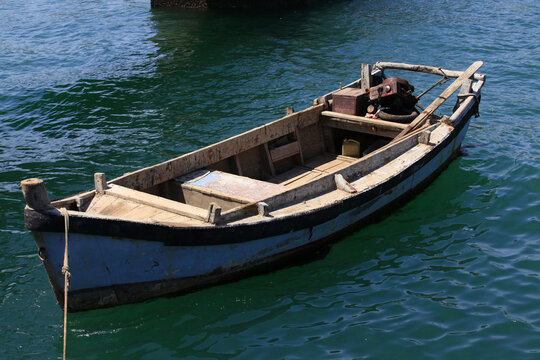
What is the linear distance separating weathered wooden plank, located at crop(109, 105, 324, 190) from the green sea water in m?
1.88

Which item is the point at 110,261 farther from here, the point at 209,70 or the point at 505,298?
the point at 209,70

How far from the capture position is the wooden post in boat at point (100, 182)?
7750mm

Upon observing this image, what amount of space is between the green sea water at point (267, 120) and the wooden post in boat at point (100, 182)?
1632mm

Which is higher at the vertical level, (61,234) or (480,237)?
(61,234)

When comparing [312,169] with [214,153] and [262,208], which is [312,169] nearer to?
[214,153]

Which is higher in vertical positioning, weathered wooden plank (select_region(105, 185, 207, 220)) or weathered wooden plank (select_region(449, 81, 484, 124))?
weathered wooden plank (select_region(449, 81, 484, 124))

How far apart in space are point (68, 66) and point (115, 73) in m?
2.05

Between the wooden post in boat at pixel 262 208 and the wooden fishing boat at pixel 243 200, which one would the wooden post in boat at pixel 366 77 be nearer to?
the wooden fishing boat at pixel 243 200

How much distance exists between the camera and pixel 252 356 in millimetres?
6758

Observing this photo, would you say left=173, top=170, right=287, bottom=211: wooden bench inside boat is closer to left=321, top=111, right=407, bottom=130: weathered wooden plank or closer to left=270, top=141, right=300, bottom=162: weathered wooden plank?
left=270, top=141, right=300, bottom=162: weathered wooden plank

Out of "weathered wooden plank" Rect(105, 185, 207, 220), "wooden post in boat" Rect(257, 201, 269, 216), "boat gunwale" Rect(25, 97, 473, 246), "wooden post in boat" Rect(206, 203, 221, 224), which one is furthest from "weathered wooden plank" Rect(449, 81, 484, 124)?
"weathered wooden plank" Rect(105, 185, 207, 220)

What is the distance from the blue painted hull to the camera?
6.68 metres

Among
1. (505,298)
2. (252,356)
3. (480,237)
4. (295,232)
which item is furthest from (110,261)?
(480,237)

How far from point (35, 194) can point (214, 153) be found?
142 inches
